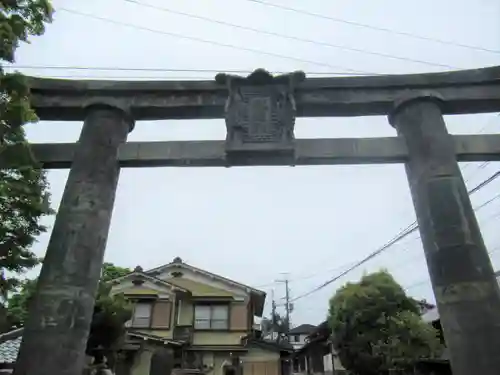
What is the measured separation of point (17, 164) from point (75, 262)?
72.8 inches

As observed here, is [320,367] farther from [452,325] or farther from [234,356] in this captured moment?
[452,325]

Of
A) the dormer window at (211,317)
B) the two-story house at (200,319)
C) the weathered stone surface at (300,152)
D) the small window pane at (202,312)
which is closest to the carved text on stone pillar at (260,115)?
the weathered stone surface at (300,152)

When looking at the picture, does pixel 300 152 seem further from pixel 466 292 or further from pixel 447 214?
pixel 466 292

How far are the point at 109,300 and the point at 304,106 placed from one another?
8022 mm

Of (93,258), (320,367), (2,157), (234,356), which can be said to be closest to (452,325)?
(93,258)

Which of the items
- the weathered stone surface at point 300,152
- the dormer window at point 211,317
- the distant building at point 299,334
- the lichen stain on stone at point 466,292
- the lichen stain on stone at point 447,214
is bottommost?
the lichen stain on stone at point 466,292

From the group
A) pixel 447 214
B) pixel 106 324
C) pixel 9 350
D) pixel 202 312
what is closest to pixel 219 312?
pixel 202 312

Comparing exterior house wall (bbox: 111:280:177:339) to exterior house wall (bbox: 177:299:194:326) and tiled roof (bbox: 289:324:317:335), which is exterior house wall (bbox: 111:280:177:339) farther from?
tiled roof (bbox: 289:324:317:335)

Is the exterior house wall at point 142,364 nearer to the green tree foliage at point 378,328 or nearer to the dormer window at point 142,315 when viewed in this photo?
the dormer window at point 142,315

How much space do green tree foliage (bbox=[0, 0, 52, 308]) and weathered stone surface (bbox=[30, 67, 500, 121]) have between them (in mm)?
1594

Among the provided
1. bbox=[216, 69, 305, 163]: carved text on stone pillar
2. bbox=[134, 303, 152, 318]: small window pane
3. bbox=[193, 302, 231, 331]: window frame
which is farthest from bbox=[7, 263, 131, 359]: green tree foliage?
bbox=[193, 302, 231, 331]: window frame

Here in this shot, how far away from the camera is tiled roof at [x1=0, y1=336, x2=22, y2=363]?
1363cm

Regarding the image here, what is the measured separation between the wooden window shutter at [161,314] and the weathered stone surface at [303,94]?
16.3 metres

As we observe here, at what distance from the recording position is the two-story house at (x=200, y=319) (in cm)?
2211
